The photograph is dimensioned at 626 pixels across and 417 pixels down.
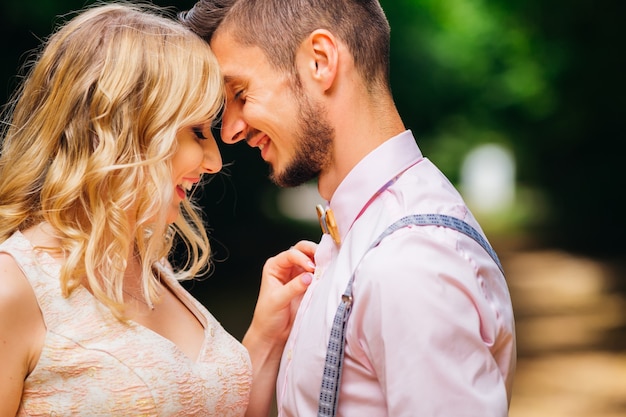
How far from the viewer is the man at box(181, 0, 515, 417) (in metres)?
2.24

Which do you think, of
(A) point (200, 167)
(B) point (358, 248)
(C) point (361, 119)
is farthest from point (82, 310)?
(C) point (361, 119)

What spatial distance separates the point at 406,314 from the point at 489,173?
28275 mm

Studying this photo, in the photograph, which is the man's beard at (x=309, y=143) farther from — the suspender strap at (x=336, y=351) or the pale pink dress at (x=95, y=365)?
the pale pink dress at (x=95, y=365)

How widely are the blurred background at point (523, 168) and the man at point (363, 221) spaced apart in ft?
9.67

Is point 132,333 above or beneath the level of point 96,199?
beneath

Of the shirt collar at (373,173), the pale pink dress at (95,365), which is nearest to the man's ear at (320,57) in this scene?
the shirt collar at (373,173)

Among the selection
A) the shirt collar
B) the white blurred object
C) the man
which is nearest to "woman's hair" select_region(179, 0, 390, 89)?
the man

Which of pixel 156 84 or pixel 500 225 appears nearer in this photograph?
pixel 156 84

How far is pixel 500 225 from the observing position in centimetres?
2095

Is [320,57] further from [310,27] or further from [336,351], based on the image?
[336,351]

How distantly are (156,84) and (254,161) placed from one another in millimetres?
9031

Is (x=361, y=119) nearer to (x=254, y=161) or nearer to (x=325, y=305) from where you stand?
(x=325, y=305)

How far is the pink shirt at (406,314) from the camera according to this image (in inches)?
87.4

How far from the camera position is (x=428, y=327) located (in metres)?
2.23
